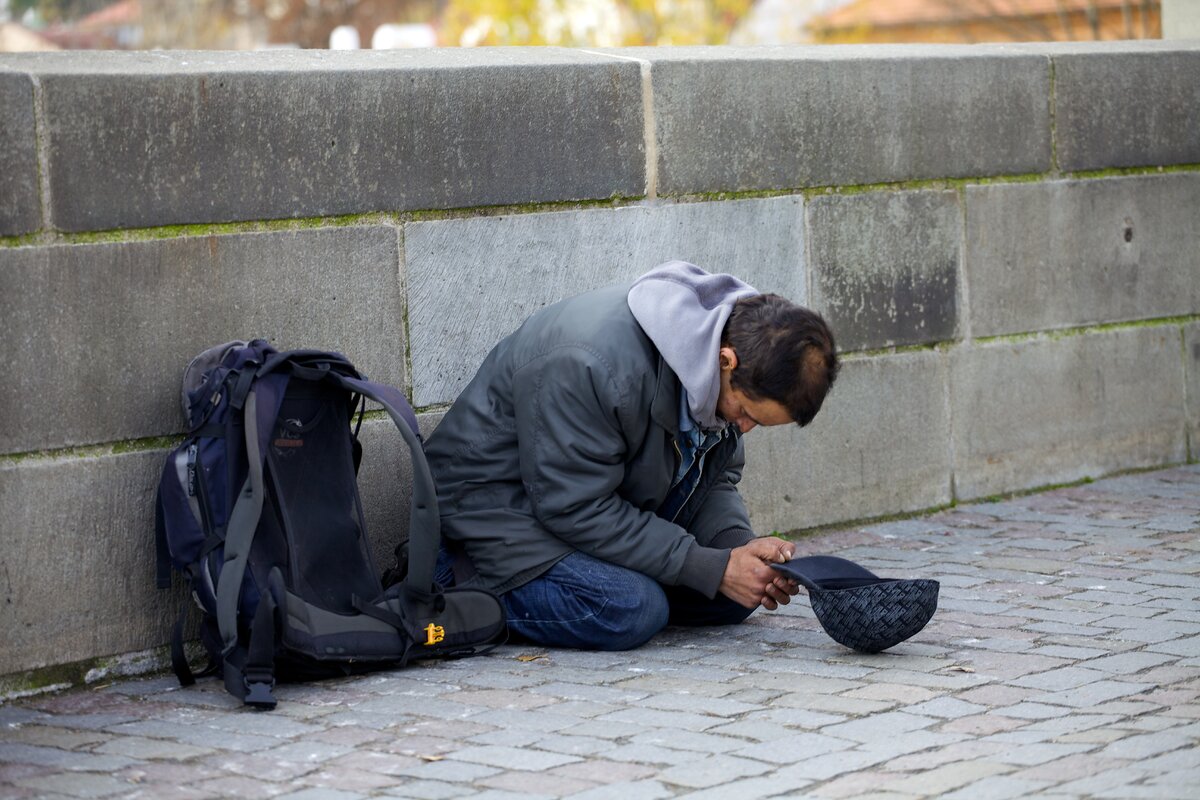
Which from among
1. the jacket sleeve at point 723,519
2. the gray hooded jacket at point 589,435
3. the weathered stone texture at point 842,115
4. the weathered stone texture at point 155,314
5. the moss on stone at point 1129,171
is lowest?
the jacket sleeve at point 723,519

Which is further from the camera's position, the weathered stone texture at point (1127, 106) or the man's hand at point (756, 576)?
the weathered stone texture at point (1127, 106)

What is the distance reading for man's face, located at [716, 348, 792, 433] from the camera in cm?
420

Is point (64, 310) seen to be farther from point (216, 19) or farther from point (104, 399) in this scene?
point (216, 19)

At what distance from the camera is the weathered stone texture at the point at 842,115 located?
5461mm

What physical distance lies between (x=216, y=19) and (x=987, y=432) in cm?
2917

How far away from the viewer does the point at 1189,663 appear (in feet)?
13.4

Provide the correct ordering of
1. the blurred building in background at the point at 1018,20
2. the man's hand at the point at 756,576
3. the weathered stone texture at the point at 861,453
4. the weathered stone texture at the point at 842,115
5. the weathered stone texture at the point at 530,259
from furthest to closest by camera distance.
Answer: the blurred building in background at the point at 1018,20
the weathered stone texture at the point at 861,453
the weathered stone texture at the point at 842,115
the weathered stone texture at the point at 530,259
the man's hand at the point at 756,576

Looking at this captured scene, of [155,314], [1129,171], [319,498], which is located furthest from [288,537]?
[1129,171]

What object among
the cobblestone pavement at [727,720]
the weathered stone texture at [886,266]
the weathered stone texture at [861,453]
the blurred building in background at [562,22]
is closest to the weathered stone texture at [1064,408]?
the weathered stone texture at [861,453]

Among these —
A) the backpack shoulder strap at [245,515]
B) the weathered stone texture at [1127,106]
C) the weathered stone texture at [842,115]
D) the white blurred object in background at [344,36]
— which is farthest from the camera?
the white blurred object in background at [344,36]

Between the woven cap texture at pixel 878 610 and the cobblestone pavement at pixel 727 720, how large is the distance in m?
0.08

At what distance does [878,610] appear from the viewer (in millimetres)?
4156

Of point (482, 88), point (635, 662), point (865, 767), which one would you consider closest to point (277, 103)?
point (482, 88)

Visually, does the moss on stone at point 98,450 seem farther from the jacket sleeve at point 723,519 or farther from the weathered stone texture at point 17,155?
the jacket sleeve at point 723,519
